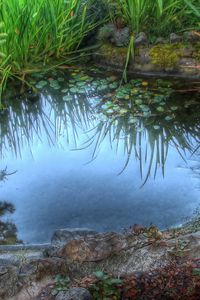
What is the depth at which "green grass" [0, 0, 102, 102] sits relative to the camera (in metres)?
5.55

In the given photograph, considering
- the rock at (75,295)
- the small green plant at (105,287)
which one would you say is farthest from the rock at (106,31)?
the rock at (75,295)

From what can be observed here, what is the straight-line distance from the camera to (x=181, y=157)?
14.9ft

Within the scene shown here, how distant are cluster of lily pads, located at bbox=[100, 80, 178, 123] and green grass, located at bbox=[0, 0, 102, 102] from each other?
0.87 meters

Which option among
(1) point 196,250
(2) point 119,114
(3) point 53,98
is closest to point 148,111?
(2) point 119,114

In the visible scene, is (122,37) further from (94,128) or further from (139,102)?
→ (94,128)

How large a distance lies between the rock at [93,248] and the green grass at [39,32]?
2807mm

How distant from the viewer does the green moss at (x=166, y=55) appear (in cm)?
594

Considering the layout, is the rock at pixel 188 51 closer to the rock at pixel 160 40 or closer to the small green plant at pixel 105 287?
the rock at pixel 160 40

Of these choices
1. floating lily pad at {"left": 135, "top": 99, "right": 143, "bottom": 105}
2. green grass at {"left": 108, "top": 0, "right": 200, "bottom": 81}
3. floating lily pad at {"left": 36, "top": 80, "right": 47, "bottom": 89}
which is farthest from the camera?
green grass at {"left": 108, "top": 0, "right": 200, "bottom": 81}

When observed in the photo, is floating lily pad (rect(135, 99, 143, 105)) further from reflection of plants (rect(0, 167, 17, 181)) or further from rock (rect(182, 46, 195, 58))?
reflection of plants (rect(0, 167, 17, 181))

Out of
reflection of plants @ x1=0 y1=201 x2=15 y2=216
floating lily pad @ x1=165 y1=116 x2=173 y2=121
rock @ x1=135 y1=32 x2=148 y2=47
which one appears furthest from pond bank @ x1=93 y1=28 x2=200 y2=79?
reflection of plants @ x1=0 y1=201 x2=15 y2=216

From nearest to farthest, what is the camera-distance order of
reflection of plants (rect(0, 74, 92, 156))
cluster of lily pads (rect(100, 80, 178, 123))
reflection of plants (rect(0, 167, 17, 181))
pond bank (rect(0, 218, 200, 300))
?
pond bank (rect(0, 218, 200, 300))
reflection of plants (rect(0, 167, 17, 181))
reflection of plants (rect(0, 74, 92, 156))
cluster of lily pads (rect(100, 80, 178, 123))

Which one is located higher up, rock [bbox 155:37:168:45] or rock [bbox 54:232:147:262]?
rock [bbox 155:37:168:45]

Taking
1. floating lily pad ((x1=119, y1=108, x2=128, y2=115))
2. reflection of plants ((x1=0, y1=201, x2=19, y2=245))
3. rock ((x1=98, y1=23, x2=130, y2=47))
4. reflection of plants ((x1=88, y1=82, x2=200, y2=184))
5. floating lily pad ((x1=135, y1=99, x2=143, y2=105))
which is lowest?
reflection of plants ((x1=0, y1=201, x2=19, y2=245))
